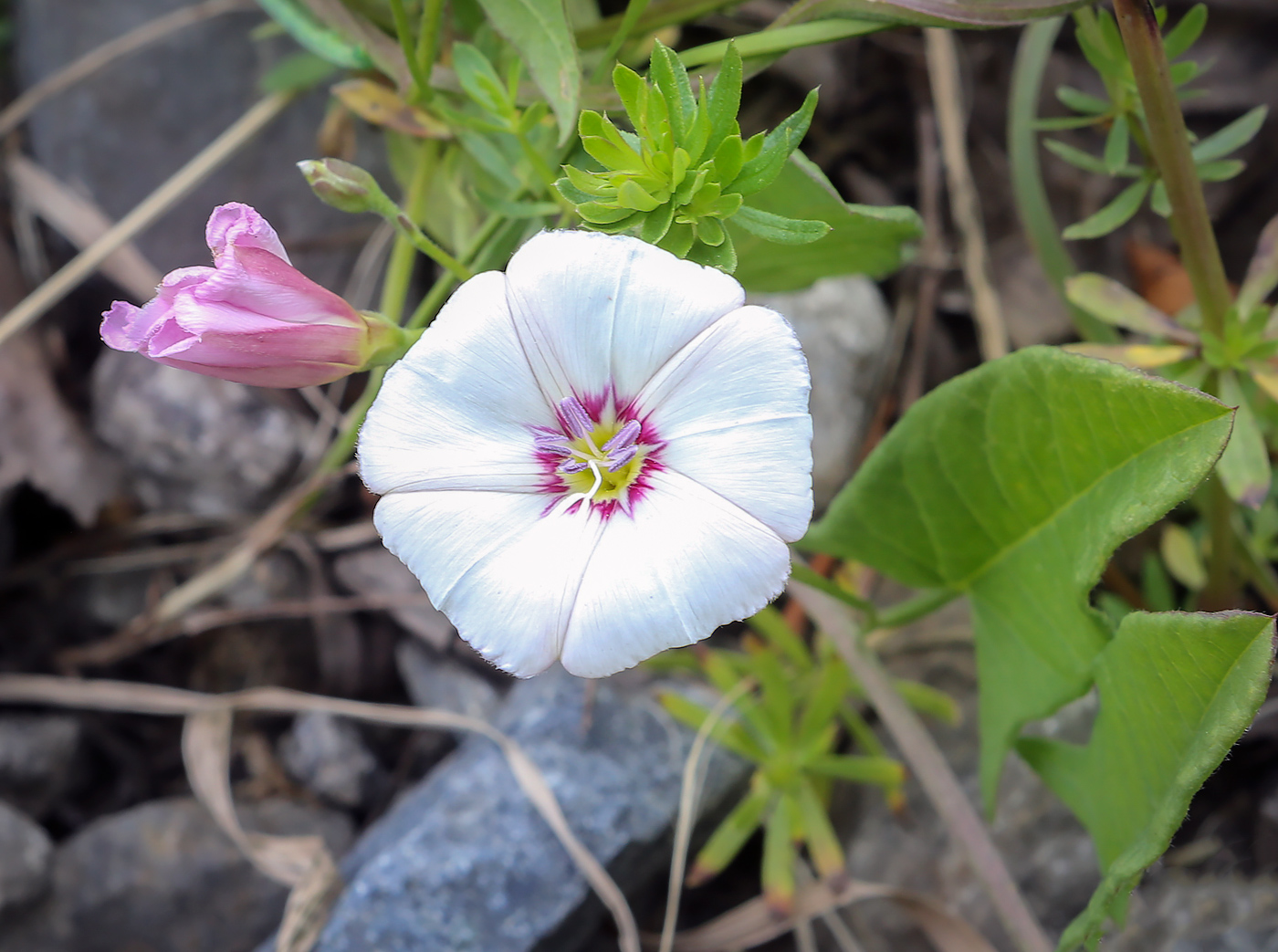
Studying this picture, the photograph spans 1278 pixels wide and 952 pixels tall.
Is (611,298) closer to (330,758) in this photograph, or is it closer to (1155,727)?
(1155,727)

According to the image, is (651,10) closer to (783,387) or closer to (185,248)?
(783,387)

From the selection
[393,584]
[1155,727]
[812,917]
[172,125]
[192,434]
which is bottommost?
[812,917]

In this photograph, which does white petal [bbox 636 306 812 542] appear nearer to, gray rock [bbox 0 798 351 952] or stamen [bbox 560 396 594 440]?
stamen [bbox 560 396 594 440]

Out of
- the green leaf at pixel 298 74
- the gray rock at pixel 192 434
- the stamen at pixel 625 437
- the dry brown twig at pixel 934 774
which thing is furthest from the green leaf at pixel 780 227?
the gray rock at pixel 192 434

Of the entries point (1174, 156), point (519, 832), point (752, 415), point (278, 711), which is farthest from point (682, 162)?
point (278, 711)

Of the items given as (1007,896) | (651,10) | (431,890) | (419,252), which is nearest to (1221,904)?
(1007,896)

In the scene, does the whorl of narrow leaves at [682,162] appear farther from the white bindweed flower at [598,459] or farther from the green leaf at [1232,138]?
the green leaf at [1232,138]
